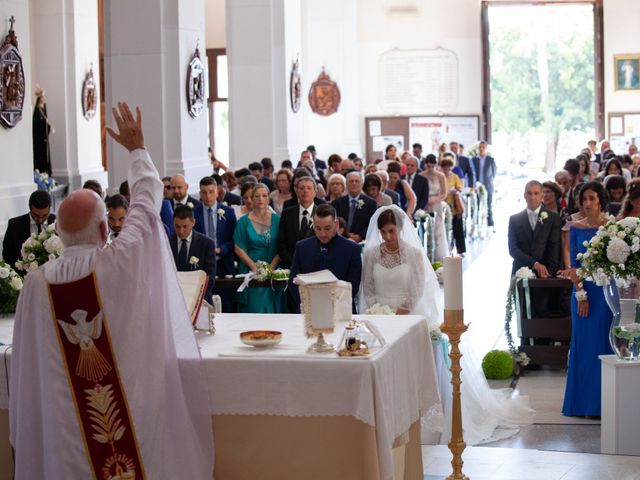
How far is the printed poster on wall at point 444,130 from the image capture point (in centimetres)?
3438

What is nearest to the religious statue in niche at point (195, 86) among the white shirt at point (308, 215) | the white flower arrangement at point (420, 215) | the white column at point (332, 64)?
the white flower arrangement at point (420, 215)

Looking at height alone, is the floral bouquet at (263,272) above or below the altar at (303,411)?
above

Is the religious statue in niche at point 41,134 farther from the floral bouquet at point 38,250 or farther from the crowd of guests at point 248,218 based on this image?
the floral bouquet at point 38,250

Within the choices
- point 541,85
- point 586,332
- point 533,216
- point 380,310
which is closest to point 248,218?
point 533,216

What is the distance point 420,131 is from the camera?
113 ft

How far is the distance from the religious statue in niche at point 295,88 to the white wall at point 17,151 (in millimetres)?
11025

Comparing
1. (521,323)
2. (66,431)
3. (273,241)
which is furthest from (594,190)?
(66,431)

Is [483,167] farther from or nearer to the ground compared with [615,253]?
farther from the ground

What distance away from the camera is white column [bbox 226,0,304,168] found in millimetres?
21656

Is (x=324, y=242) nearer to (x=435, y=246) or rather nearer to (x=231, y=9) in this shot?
(x=435, y=246)

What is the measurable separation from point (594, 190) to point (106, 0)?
8.29 metres

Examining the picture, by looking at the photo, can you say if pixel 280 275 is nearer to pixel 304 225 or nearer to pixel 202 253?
pixel 304 225

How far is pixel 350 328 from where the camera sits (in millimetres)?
5781

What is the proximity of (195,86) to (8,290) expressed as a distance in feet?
32.3
